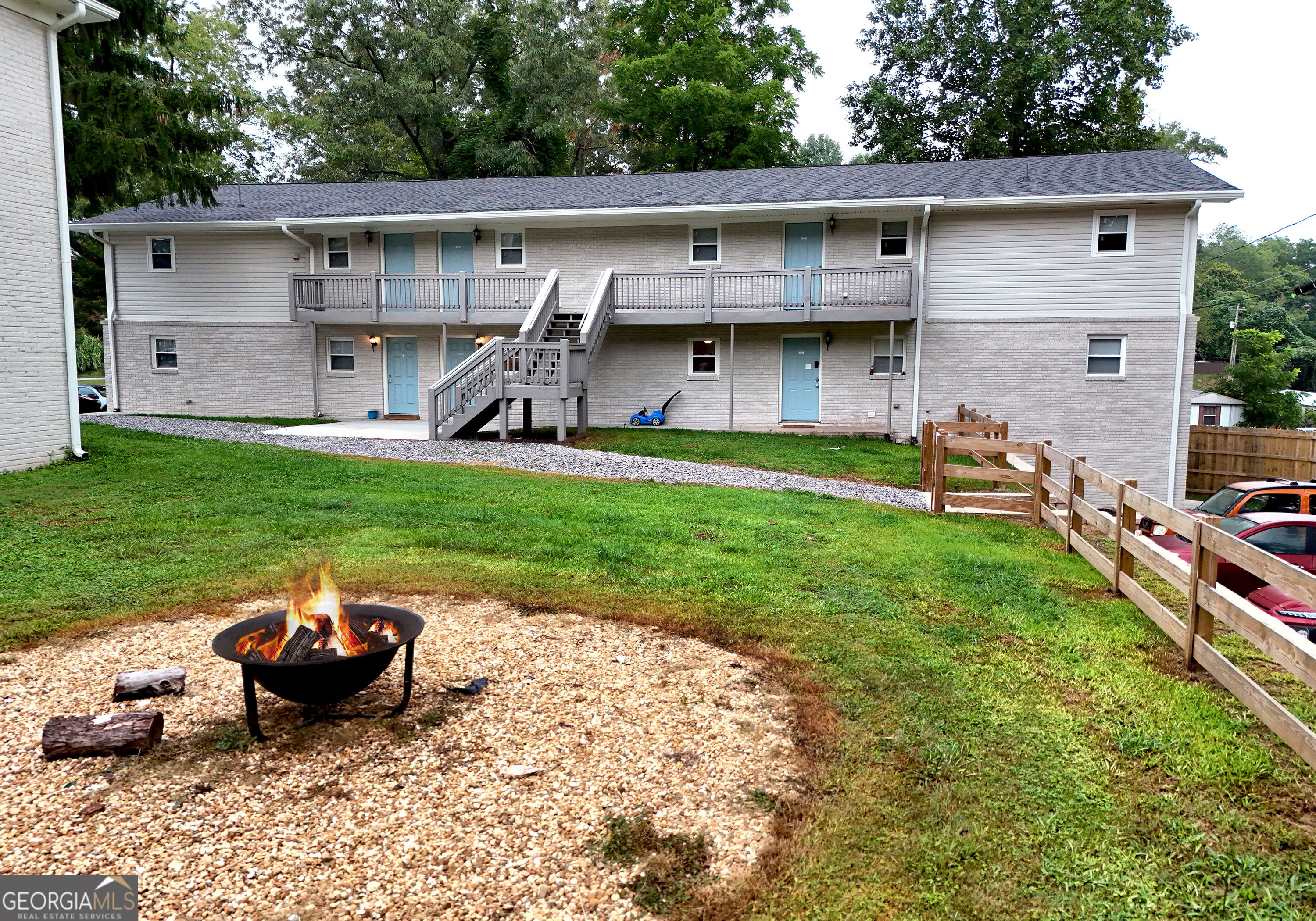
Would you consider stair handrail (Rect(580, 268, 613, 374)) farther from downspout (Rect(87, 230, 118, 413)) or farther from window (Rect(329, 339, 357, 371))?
downspout (Rect(87, 230, 118, 413))

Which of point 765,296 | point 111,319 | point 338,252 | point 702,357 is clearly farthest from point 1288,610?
point 111,319

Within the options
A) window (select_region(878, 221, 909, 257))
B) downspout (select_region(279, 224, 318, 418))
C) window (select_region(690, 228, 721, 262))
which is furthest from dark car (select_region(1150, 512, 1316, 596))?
downspout (select_region(279, 224, 318, 418))

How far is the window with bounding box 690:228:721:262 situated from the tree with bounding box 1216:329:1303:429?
74.8ft

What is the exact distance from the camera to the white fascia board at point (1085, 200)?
17.5 meters

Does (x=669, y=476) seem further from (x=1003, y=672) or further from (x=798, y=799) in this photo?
(x=798, y=799)

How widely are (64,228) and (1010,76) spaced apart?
32.1 meters

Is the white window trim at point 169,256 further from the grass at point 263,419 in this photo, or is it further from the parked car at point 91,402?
the parked car at point 91,402

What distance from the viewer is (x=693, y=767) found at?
12.7ft

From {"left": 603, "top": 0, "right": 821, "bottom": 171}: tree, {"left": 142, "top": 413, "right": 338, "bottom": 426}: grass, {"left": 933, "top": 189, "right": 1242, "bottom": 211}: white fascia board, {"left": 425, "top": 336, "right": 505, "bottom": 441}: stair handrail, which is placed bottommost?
{"left": 142, "top": 413, "right": 338, "bottom": 426}: grass

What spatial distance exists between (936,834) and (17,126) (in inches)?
556

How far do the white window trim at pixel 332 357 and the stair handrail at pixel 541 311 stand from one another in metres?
5.16

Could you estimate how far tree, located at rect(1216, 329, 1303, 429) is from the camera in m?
30.6

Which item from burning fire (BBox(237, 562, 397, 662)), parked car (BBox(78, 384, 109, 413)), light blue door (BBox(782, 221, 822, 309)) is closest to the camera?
burning fire (BBox(237, 562, 397, 662))

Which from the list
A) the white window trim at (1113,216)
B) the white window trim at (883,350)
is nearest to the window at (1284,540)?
the white window trim at (883,350)
